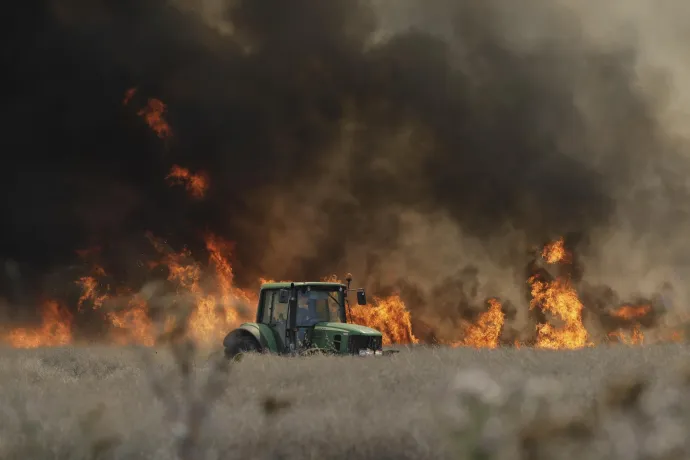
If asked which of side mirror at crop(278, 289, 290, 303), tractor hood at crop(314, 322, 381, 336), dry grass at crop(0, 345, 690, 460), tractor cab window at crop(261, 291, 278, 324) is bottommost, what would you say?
dry grass at crop(0, 345, 690, 460)

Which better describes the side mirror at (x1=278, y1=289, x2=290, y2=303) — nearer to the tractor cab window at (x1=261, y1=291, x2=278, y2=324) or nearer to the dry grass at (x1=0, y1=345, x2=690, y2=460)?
the tractor cab window at (x1=261, y1=291, x2=278, y2=324)

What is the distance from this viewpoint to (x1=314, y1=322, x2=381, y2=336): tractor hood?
1438 cm

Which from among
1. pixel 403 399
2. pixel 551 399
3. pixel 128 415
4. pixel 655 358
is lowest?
pixel 551 399

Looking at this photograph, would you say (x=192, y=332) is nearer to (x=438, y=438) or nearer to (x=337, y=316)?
(x=438, y=438)

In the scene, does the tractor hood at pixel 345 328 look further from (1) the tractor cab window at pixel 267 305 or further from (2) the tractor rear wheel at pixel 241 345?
(2) the tractor rear wheel at pixel 241 345

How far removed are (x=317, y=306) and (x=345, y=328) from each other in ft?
3.72

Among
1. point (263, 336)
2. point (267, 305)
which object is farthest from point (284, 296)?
point (267, 305)

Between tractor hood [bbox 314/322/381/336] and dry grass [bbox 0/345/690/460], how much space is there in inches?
95.5

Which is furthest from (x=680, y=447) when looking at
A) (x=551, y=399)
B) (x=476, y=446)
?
(x=476, y=446)

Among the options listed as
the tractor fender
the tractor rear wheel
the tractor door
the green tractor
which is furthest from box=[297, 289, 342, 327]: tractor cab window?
the tractor rear wheel

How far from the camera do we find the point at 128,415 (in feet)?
22.0

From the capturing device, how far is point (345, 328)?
47.8ft

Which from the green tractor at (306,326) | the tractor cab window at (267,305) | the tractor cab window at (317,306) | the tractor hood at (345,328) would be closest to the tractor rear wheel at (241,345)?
the green tractor at (306,326)

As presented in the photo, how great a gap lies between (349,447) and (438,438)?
74 centimetres
